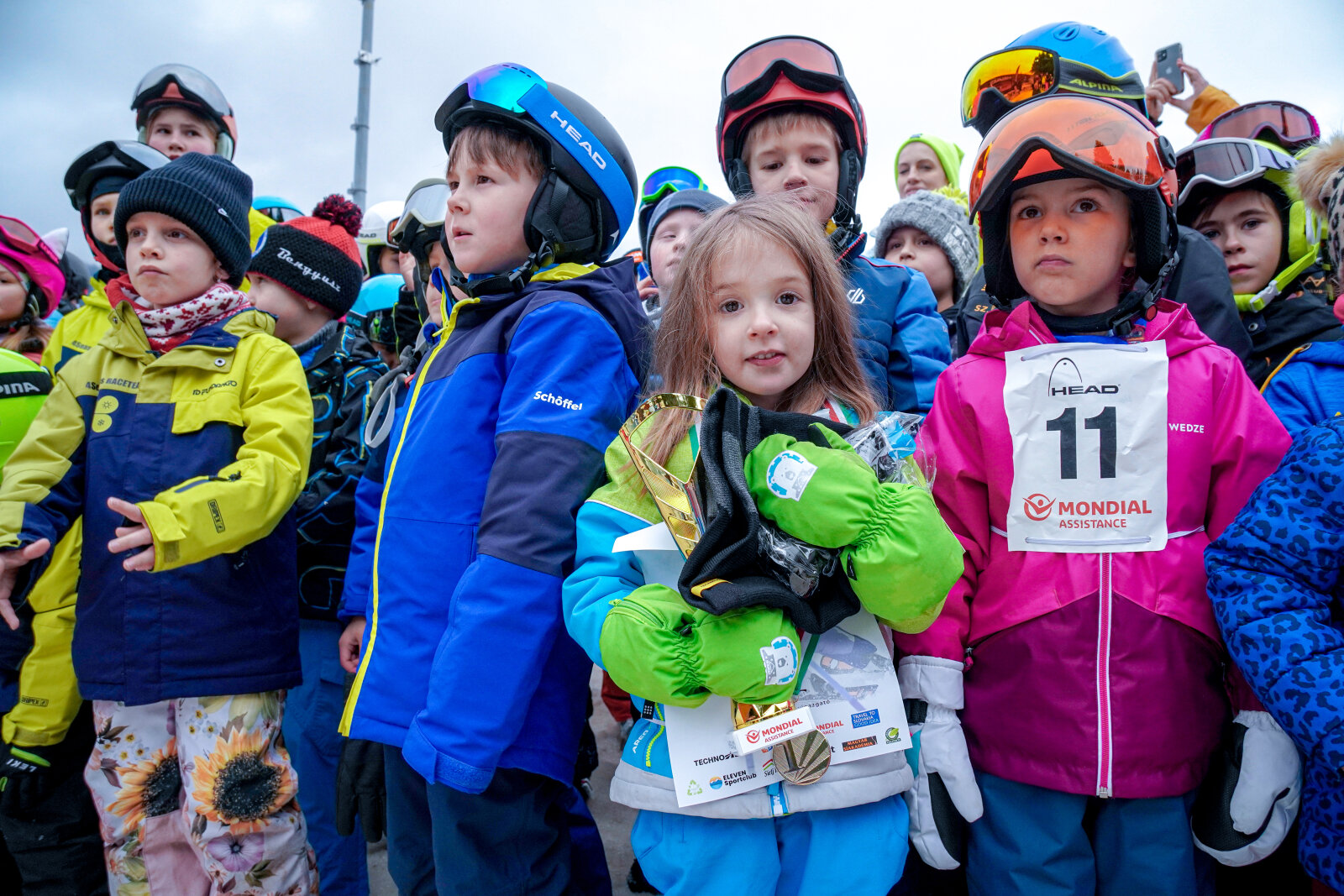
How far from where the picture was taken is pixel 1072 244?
74.5 inches

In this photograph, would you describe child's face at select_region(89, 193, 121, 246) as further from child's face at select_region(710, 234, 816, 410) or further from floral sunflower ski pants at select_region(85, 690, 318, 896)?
child's face at select_region(710, 234, 816, 410)

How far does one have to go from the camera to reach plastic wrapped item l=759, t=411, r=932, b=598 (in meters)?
1.45

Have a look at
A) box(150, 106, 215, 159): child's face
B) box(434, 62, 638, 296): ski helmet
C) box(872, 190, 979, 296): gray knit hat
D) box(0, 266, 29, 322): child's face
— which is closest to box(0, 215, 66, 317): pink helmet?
box(0, 266, 29, 322): child's face

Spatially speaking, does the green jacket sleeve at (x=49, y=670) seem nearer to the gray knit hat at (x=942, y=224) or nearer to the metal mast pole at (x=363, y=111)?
the gray knit hat at (x=942, y=224)

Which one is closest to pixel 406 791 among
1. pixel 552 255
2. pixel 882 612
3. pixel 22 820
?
pixel 882 612

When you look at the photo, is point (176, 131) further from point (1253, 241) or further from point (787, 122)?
point (1253, 241)

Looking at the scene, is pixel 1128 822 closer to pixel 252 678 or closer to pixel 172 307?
pixel 252 678

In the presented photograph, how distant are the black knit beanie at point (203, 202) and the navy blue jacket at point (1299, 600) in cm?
310

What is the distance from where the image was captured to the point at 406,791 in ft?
6.45

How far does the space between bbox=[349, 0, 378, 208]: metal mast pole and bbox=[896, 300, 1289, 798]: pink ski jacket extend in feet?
29.7

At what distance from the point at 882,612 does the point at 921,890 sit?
139 centimetres

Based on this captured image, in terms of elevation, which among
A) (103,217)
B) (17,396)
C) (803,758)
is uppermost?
(103,217)

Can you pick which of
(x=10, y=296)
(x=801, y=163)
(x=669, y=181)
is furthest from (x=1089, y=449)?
(x=10, y=296)

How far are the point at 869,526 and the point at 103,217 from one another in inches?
155
